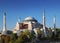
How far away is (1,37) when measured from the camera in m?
22.4

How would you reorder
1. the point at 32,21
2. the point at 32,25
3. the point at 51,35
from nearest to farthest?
the point at 51,35 → the point at 32,25 → the point at 32,21

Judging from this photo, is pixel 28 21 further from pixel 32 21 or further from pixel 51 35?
pixel 51 35

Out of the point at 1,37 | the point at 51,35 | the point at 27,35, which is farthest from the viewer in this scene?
the point at 51,35

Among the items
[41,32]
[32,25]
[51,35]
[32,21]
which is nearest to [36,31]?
[41,32]

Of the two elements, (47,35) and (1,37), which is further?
(47,35)

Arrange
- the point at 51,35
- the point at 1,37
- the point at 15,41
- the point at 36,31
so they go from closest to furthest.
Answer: the point at 15,41 → the point at 1,37 → the point at 36,31 → the point at 51,35

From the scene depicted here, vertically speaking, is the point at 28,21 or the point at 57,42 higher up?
the point at 28,21

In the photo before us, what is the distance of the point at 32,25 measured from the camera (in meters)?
34.0

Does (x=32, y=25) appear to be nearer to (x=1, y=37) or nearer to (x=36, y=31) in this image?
(x=36, y=31)

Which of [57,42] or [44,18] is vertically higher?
[44,18]

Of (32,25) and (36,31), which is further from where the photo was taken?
(32,25)

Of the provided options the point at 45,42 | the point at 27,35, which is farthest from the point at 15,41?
the point at 45,42

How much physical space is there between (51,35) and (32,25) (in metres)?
4.45

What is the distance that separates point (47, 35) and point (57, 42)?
3.73 meters
